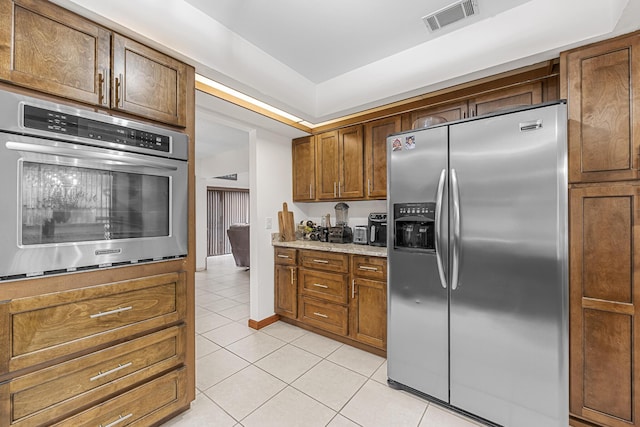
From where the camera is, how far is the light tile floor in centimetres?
177

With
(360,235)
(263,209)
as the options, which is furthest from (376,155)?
(263,209)

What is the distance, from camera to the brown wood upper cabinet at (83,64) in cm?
118

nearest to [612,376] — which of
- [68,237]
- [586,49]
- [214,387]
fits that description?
[586,49]

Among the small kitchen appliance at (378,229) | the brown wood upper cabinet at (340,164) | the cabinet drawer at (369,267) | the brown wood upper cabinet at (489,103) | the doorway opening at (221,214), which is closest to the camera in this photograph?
the brown wood upper cabinet at (489,103)

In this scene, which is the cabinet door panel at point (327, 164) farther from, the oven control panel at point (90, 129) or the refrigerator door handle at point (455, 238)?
the oven control panel at point (90, 129)

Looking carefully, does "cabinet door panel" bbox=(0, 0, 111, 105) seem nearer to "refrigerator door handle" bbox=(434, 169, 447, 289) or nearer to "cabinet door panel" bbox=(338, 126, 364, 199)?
"refrigerator door handle" bbox=(434, 169, 447, 289)

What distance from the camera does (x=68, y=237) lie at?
1.32 m

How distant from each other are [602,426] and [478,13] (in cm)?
281

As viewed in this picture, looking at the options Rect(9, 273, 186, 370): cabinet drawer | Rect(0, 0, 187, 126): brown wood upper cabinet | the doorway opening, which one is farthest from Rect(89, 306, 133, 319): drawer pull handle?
the doorway opening

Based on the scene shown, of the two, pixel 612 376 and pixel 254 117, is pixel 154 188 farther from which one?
pixel 612 376

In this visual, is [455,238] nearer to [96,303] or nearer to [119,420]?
[96,303]

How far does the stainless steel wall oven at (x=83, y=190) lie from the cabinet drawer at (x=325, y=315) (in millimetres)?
1688

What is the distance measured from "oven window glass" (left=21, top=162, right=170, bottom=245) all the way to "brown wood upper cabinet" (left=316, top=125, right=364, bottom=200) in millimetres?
1935

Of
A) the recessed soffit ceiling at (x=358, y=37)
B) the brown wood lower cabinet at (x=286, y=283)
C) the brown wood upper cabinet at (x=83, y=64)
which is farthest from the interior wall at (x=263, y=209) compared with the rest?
the brown wood upper cabinet at (x=83, y=64)
